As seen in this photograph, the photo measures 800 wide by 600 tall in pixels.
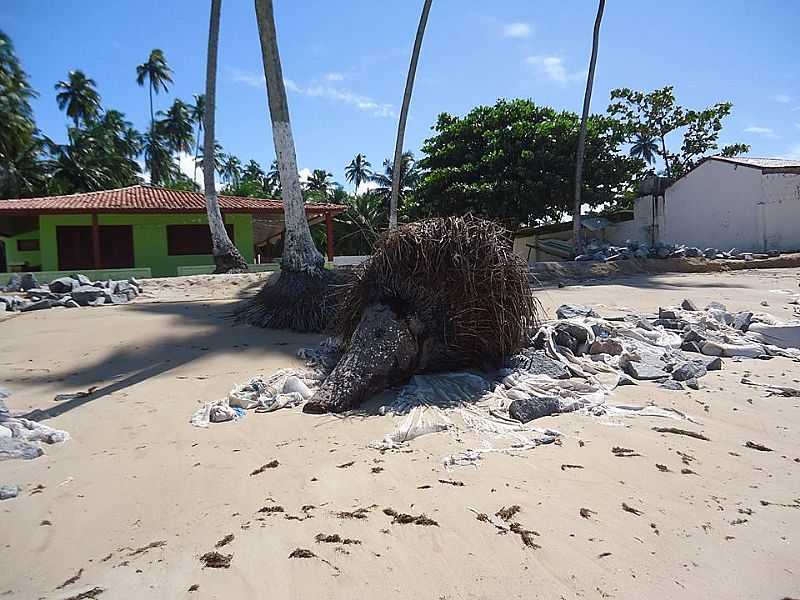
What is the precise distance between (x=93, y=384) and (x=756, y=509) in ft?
16.2

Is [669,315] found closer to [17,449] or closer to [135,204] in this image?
[17,449]

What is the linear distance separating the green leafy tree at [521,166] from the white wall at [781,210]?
4827 millimetres

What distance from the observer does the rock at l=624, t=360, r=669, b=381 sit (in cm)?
421

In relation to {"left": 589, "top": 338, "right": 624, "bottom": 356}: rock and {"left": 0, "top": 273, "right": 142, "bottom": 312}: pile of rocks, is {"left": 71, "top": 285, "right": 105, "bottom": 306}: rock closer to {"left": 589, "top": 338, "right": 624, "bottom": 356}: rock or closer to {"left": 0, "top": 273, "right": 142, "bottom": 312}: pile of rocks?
{"left": 0, "top": 273, "right": 142, "bottom": 312}: pile of rocks

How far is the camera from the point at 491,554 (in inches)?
76.7

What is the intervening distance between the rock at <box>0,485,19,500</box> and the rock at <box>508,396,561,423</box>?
2.78m

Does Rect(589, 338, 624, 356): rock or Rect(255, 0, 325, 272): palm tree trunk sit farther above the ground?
Rect(255, 0, 325, 272): palm tree trunk

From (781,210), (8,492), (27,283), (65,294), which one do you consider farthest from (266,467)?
(781,210)

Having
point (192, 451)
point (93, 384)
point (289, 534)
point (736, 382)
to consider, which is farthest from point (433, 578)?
point (93, 384)

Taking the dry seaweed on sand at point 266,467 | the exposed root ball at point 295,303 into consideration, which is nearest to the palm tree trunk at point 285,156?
the exposed root ball at point 295,303

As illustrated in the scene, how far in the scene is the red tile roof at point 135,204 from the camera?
16297 mm

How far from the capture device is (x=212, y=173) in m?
13.7

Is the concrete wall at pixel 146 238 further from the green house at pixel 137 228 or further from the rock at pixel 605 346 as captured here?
the rock at pixel 605 346

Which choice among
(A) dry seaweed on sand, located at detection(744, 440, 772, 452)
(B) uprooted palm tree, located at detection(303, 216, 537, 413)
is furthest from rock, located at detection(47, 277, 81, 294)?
(A) dry seaweed on sand, located at detection(744, 440, 772, 452)
